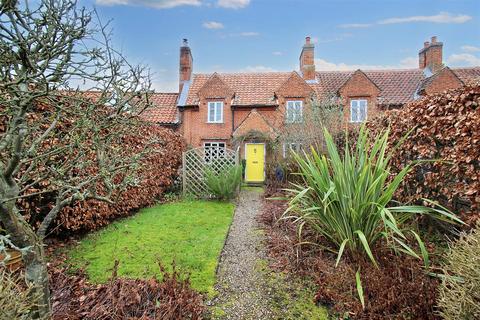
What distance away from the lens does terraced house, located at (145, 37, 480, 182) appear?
51.6 ft

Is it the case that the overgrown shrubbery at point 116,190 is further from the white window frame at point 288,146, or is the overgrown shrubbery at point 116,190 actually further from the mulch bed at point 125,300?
the white window frame at point 288,146

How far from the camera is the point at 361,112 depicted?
14664 mm

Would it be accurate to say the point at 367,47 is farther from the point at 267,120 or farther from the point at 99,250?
the point at 99,250

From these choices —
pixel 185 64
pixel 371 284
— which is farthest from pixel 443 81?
pixel 371 284

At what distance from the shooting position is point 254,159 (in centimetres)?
1578

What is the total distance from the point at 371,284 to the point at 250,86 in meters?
16.3

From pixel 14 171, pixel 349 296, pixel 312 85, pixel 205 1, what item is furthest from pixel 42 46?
pixel 312 85

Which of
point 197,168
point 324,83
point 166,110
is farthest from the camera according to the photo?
point 324,83

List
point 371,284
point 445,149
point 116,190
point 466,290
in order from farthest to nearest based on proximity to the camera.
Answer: point 116,190, point 445,149, point 371,284, point 466,290

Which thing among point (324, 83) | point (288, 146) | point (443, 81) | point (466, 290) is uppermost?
point (324, 83)

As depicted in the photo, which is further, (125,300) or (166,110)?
(166,110)

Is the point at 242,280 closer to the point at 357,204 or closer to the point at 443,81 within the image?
the point at 357,204

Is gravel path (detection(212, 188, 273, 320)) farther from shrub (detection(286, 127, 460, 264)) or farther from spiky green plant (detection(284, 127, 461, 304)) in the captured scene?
shrub (detection(286, 127, 460, 264))

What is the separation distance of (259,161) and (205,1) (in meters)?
8.98
